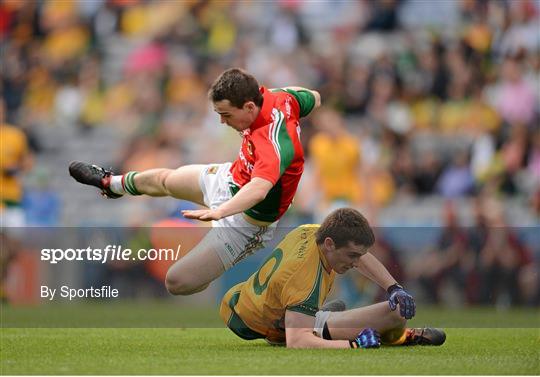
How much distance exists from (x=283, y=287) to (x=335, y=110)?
8144 mm

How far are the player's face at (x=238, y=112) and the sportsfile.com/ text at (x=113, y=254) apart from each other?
145 centimetres

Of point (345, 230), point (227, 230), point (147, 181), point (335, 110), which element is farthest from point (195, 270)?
point (335, 110)

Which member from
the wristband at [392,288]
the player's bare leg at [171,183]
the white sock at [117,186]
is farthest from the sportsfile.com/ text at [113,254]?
the wristband at [392,288]

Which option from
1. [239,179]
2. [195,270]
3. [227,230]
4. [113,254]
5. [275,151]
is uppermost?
[275,151]

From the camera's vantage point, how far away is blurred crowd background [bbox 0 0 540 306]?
14320 mm

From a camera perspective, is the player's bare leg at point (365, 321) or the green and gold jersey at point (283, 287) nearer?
the green and gold jersey at point (283, 287)

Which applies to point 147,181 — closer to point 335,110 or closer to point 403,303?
point 403,303

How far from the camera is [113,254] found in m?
10.2

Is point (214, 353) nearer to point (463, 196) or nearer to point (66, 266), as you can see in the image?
point (66, 266)

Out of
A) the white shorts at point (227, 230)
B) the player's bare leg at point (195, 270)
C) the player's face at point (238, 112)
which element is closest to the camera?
the player's face at point (238, 112)

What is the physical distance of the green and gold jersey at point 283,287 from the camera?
8.35m

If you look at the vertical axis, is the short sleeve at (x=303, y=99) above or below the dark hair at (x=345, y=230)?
above

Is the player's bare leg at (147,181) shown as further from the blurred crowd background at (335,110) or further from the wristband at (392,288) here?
the blurred crowd background at (335,110)

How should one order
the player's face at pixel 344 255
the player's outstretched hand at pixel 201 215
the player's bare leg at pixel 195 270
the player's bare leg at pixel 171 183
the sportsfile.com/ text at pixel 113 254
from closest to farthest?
the player's outstretched hand at pixel 201 215, the player's face at pixel 344 255, the player's bare leg at pixel 195 270, the player's bare leg at pixel 171 183, the sportsfile.com/ text at pixel 113 254
